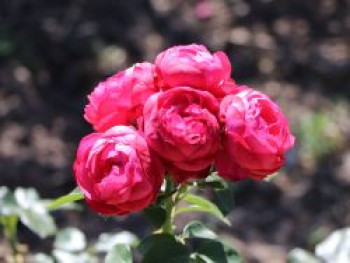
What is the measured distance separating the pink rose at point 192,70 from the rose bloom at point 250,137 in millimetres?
36

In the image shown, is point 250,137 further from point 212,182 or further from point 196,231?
point 196,231

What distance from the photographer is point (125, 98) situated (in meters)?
1.27

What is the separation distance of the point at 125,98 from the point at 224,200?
0.24 m

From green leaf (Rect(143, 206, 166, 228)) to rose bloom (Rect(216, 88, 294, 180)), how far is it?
16cm

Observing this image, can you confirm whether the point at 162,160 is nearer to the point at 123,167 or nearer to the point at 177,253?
the point at 123,167

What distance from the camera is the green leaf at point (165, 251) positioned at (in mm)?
1299

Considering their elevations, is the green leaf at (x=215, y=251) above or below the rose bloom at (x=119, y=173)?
below

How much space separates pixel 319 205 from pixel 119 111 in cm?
206

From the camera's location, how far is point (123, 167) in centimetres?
117

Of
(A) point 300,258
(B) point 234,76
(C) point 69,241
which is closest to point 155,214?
(A) point 300,258

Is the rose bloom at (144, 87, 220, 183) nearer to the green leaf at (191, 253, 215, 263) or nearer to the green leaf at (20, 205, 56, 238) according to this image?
the green leaf at (191, 253, 215, 263)

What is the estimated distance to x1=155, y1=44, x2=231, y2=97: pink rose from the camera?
122 centimetres

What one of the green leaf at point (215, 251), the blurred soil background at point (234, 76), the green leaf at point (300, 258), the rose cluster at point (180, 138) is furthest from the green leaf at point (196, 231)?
the blurred soil background at point (234, 76)

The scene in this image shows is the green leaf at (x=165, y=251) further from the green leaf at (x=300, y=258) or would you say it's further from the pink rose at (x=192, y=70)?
the green leaf at (x=300, y=258)
